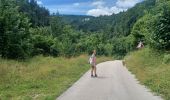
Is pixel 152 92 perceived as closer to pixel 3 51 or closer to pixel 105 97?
pixel 105 97

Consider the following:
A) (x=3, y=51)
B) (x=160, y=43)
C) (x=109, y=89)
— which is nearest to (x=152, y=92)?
(x=109, y=89)

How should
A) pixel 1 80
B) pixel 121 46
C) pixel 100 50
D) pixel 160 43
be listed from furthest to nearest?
pixel 121 46
pixel 100 50
pixel 160 43
pixel 1 80

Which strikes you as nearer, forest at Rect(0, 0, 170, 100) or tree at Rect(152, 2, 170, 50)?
forest at Rect(0, 0, 170, 100)

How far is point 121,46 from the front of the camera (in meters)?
122

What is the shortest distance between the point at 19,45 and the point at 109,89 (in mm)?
24373

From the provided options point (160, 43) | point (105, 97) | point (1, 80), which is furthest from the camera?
point (160, 43)

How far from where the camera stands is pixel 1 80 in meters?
19.6

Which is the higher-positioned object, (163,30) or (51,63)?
(163,30)

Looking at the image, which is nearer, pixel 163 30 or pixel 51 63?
pixel 163 30

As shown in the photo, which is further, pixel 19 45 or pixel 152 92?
pixel 19 45

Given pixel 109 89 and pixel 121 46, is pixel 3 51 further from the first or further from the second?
pixel 121 46

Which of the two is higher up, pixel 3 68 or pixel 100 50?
pixel 3 68

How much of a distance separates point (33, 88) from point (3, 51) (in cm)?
2192

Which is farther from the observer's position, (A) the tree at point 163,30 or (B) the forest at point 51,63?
(A) the tree at point 163,30
